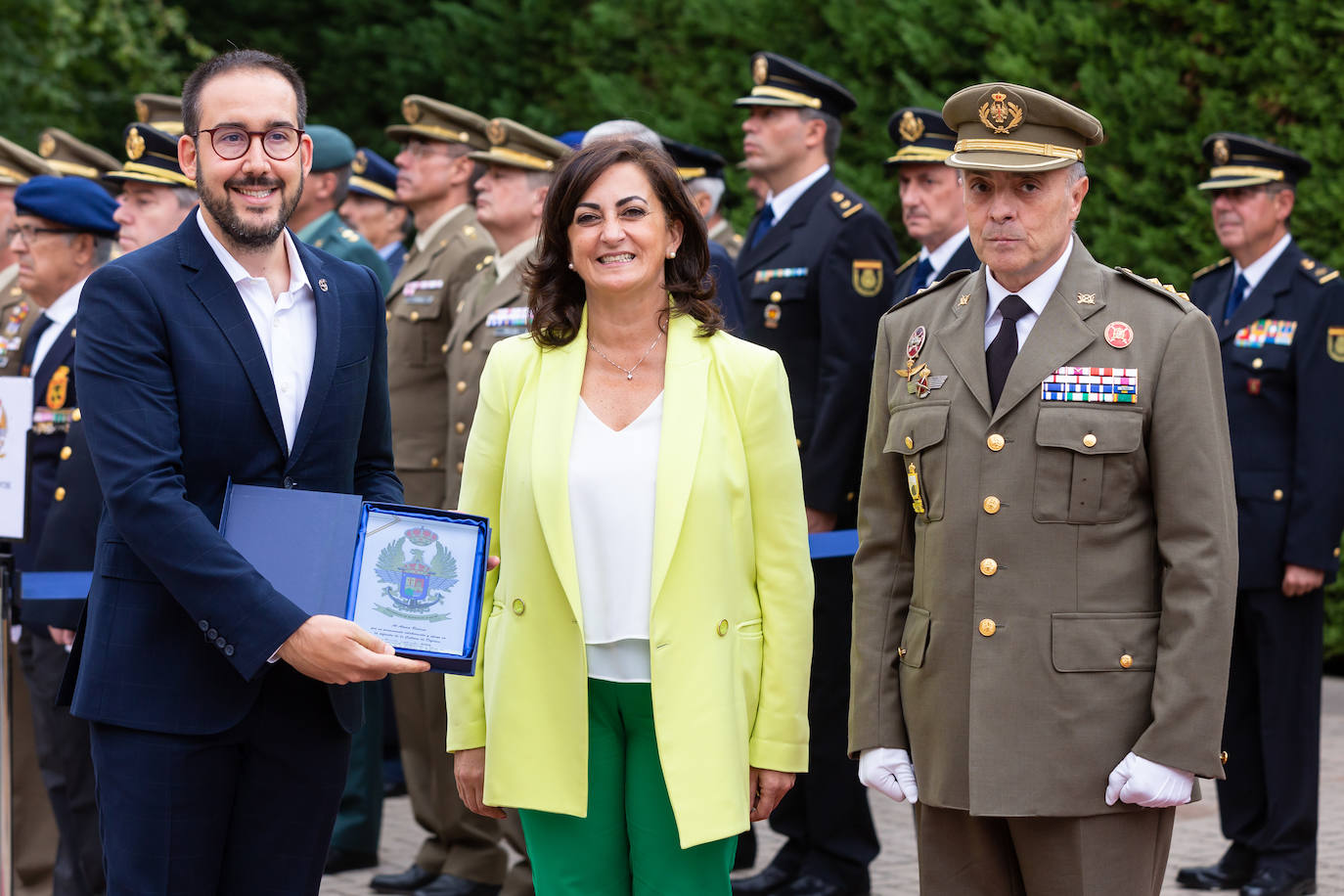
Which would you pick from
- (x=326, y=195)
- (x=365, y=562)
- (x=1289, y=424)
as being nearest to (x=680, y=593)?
(x=365, y=562)

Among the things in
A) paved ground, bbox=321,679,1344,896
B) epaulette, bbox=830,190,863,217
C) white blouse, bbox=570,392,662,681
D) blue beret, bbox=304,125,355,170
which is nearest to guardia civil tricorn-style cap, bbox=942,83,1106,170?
white blouse, bbox=570,392,662,681

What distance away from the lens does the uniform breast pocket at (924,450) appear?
3686 mm

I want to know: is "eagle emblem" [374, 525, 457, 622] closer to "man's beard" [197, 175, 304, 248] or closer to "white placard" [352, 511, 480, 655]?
"white placard" [352, 511, 480, 655]

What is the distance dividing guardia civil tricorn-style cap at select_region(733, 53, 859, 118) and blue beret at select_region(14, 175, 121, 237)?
2327 millimetres

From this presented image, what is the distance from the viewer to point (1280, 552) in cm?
631

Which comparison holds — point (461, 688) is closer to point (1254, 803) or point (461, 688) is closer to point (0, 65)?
point (1254, 803)

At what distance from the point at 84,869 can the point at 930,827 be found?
10.4 ft

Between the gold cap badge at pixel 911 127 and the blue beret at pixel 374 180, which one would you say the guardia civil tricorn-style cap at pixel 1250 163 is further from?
the blue beret at pixel 374 180

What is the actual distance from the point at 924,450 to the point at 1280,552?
3.07m

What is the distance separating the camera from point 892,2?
10.4 metres

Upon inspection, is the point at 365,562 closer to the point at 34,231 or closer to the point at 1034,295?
the point at 1034,295

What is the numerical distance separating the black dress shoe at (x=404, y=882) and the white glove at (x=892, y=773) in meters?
3.03

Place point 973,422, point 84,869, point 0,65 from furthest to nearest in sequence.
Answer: point 0,65 < point 84,869 < point 973,422

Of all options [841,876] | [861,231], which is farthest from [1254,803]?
[861,231]
